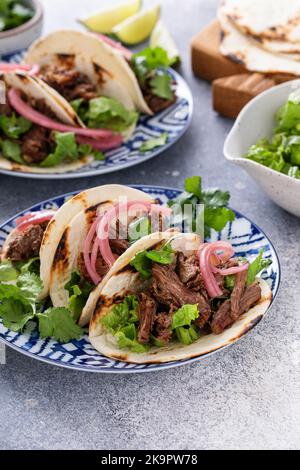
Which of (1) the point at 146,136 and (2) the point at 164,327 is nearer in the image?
(2) the point at 164,327

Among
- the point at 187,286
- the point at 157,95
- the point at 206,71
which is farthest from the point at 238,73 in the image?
the point at 187,286

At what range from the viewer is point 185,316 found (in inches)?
102

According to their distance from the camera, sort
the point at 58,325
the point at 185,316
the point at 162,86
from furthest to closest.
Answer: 1. the point at 162,86
2. the point at 58,325
3. the point at 185,316

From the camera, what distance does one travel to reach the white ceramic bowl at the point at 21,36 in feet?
14.8

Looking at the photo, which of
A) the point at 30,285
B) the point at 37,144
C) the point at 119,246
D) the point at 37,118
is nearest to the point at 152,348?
the point at 119,246

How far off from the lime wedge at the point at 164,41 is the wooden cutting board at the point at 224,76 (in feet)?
0.47

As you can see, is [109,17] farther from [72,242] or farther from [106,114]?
[72,242]

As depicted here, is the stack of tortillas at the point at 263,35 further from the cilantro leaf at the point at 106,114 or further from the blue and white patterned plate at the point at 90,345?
the blue and white patterned plate at the point at 90,345

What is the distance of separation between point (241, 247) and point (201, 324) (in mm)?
531

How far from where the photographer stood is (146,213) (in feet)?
9.64

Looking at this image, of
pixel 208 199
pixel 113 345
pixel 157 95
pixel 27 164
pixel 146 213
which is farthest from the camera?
pixel 157 95

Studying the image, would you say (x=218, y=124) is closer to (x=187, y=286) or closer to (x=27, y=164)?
(x=27, y=164)

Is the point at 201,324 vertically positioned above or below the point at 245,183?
above

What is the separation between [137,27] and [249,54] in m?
1.02
